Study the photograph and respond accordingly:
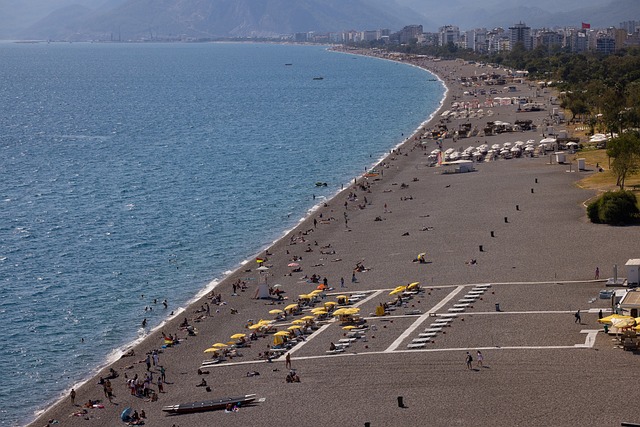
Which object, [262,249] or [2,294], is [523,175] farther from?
[2,294]

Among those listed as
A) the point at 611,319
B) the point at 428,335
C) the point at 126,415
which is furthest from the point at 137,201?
the point at 611,319

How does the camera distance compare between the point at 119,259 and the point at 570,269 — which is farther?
the point at 119,259

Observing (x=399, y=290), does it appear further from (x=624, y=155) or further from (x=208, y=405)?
(x=624, y=155)

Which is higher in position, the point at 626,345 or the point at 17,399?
the point at 626,345

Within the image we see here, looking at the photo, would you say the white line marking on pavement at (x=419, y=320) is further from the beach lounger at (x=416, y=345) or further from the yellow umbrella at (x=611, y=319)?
the yellow umbrella at (x=611, y=319)

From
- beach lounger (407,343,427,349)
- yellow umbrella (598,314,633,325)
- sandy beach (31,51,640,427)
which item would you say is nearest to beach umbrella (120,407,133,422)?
sandy beach (31,51,640,427)

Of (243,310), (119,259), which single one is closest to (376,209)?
(119,259)

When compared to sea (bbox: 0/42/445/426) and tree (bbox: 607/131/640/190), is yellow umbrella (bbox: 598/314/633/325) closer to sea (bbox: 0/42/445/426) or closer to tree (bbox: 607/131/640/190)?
sea (bbox: 0/42/445/426)
